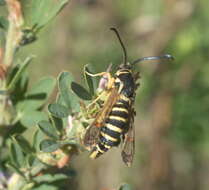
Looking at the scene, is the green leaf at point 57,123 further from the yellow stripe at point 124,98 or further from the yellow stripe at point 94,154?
the yellow stripe at point 124,98

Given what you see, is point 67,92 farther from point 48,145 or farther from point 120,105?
point 120,105

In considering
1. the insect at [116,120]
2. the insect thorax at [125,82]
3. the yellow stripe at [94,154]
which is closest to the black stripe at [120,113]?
the insect at [116,120]

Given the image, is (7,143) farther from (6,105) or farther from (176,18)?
A: (176,18)

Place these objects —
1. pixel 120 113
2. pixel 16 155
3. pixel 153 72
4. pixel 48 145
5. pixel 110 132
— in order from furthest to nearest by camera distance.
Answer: pixel 153 72
pixel 120 113
pixel 110 132
pixel 16 155
pixel 48 145

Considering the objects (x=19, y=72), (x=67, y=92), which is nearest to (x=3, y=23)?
(x=19, y=72)

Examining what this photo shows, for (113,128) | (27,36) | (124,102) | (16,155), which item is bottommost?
(16,155)

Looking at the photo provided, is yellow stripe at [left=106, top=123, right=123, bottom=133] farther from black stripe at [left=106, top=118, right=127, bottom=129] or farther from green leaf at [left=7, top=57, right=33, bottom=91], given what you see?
green leaf at [left=7, top=57, right=33, bottom=91]

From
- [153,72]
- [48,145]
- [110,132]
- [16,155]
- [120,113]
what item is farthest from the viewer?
[153,72]

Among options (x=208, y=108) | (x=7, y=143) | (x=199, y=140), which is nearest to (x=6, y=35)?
(x=7, y=143)
